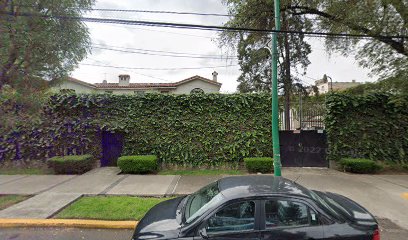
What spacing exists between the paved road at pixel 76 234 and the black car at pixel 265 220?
5.57 ft

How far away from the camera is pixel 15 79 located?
540 cm

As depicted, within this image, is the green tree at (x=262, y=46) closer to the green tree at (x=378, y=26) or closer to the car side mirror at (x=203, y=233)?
the green tree at (x=378, y=26)

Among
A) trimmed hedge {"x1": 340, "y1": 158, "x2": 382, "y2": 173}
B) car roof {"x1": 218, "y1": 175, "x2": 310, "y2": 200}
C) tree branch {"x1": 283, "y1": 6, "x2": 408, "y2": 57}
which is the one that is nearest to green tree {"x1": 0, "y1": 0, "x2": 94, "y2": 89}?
car roof {"x1": 218, "y1": 175, "x2": 310, "y2": 200}

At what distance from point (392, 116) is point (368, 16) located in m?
4.45

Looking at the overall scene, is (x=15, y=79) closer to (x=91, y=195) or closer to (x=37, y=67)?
(x=37, y=67)

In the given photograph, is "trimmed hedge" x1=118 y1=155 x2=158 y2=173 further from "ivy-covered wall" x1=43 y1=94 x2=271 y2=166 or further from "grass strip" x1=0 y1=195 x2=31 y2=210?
"grass strip" x1=0 y1=195 x2=31 y2=210

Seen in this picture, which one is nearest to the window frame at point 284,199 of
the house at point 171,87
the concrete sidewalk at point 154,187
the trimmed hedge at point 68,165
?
the concrete sidewalk at point 154,187

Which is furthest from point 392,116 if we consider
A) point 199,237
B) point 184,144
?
point 199,237

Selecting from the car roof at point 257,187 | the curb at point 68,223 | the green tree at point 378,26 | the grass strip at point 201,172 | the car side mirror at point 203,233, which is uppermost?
the green tree at point 378,26

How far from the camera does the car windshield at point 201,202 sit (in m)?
2.87

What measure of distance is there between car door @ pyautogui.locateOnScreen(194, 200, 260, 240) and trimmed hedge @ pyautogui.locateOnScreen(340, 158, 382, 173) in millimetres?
8376

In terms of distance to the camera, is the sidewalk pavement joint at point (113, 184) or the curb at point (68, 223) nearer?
the curb at point (68, 223)

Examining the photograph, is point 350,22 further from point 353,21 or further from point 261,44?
point 261,44

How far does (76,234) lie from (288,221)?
13.0 feet
